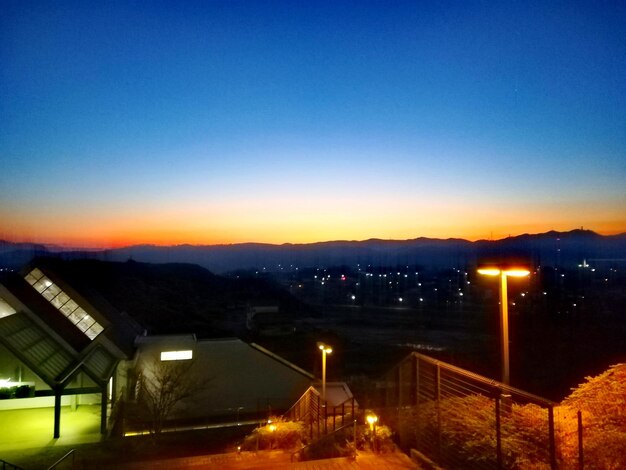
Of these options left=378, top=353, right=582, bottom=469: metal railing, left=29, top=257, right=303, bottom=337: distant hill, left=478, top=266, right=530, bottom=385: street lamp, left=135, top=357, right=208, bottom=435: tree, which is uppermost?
left=478, top=266, right=530, bottom=385: street lamp

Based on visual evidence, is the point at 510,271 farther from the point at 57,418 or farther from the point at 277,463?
the point at 57,418

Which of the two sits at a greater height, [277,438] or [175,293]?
[277,438]

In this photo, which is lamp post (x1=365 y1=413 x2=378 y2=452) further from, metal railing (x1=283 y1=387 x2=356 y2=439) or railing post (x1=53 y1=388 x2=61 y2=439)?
railing post (x1=53 y1=388 x2=61 y2=439)

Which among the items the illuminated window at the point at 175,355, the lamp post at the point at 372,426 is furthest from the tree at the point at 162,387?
the lamp post at the point at 372,426

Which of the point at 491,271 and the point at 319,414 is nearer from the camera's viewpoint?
the point at 491,271

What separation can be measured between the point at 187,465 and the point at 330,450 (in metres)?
3.30

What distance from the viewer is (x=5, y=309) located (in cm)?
1927

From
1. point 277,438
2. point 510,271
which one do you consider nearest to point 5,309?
point 277,438

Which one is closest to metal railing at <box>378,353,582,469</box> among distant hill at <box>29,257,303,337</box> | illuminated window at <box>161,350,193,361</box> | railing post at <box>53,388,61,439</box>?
railing post at <box>53,388,61,439</box>

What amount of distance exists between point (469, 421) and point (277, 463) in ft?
15.0

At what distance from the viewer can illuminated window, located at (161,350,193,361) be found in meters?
22.4

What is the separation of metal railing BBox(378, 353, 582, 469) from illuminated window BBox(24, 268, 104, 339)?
16909 mm

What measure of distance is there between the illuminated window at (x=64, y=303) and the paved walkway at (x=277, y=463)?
13022 millimetres

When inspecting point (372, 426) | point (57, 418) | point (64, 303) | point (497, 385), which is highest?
point (497, 385)
